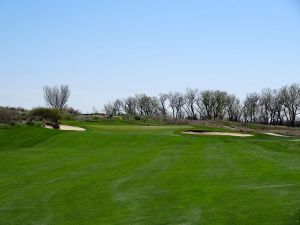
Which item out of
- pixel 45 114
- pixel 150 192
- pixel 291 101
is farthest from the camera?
pixel 291 101

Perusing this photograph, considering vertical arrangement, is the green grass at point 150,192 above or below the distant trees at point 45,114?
below

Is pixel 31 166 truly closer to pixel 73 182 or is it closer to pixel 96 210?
pixel 73 182

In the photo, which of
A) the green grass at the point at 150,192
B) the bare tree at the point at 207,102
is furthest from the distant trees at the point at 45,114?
the bare tree at the point at 207,102

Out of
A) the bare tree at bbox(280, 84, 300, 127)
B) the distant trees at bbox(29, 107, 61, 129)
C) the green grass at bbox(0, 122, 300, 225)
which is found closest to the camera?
the green grass at bbox(0, 122, 300, 225)

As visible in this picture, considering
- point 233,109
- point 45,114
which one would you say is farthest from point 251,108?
point 45,114

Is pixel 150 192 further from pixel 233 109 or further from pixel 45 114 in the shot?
pixel 233 109

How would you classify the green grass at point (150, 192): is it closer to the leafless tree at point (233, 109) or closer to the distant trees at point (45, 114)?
the distant trees at point (45, 114)

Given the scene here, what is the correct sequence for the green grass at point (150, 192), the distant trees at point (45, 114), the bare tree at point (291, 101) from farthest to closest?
the bare tree at point (291, 101)
the distant trees at point (45, 114)
the green grass at point (150, 192)

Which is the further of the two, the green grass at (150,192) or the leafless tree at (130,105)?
the leafless tree at (130,105)

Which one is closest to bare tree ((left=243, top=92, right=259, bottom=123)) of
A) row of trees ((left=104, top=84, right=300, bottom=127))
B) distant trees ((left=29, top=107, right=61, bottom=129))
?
row of trees ((left=104, top=84, right=300, bottom=127))

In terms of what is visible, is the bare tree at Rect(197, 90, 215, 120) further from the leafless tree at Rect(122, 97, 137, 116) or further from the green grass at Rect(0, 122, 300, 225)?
the green grass at Rect(0, 122, 300, 225)

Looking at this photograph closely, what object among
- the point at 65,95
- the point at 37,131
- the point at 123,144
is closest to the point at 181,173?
the point at 123,144

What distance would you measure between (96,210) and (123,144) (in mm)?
24842

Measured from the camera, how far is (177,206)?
10.6 meters
